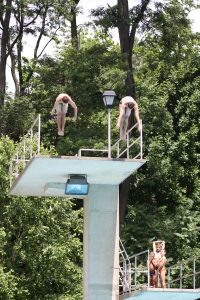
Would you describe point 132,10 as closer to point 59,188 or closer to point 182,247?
point 182,247

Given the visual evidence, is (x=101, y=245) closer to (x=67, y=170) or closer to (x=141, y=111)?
(x=67, y=170)

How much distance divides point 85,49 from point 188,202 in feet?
24.0

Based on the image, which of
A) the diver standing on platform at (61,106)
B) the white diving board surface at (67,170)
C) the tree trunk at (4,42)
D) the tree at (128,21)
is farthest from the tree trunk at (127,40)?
the diver standing on platform at (61,106)

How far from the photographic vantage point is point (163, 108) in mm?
36312

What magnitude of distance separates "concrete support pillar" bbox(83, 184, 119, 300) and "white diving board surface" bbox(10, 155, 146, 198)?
0.36m

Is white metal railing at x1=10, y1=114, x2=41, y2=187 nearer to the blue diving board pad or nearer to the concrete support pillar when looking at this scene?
the concrete support pillar

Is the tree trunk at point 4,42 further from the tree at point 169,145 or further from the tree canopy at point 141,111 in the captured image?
the tree at point 169,145

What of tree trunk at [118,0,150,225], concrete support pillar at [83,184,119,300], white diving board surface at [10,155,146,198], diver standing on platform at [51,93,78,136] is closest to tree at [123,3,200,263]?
tree trunk at [118,0,150,225]

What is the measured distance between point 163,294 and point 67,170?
342 cm

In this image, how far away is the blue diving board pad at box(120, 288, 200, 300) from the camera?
19.5 meters

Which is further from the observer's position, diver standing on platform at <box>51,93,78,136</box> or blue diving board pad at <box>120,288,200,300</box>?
blue diving board pad at <box>120,288,200,300</box>

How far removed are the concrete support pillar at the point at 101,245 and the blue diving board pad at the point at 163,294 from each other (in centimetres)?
48

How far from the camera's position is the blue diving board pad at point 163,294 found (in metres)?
19.5

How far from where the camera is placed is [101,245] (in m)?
20.2
